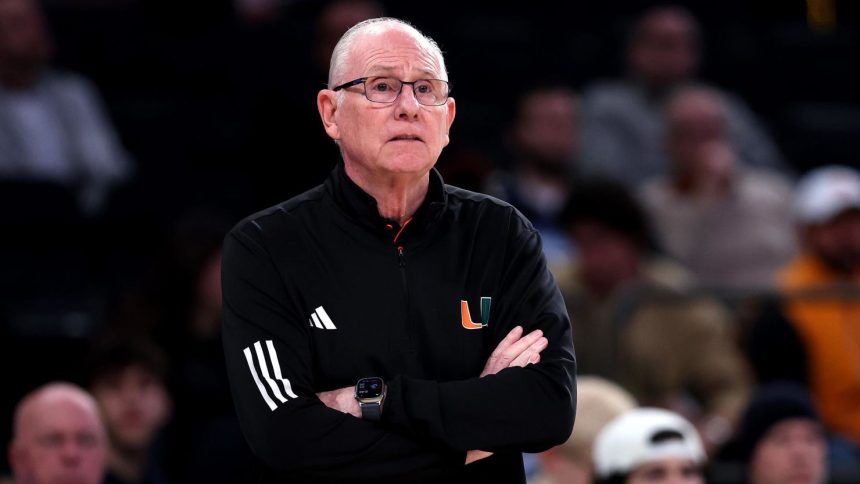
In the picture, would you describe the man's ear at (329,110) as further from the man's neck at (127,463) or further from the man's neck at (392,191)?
the man's neck at (127,463)

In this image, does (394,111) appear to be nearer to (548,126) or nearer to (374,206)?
(374,206)

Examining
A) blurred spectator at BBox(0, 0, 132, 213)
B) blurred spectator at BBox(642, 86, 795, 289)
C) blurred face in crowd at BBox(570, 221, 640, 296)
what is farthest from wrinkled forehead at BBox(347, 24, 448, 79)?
blurred spectator at BBox(642, 86, 795, 289)

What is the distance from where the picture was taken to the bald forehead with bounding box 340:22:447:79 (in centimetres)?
292

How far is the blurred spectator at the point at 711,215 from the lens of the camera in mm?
7941

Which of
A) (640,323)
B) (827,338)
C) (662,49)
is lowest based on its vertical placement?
(827,338)

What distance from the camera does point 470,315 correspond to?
2.97m

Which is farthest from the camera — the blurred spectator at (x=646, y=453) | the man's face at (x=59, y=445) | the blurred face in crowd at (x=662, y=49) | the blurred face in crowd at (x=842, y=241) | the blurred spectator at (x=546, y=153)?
the blurred face in crowd at (x=662, y=49)

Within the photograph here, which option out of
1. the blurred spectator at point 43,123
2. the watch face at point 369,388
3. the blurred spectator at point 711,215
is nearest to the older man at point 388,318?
the watch face at point 369,388

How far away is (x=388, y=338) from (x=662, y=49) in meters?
6.16

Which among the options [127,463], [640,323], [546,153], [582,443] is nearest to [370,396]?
[582,443]

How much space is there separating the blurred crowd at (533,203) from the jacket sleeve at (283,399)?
7.85ft

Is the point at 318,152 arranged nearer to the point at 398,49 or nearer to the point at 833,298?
the point at 833,298

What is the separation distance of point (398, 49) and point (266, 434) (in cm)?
79

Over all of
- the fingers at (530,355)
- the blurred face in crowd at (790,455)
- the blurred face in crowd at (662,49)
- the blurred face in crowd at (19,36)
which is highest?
the blurred face in crowd at (19,36)
